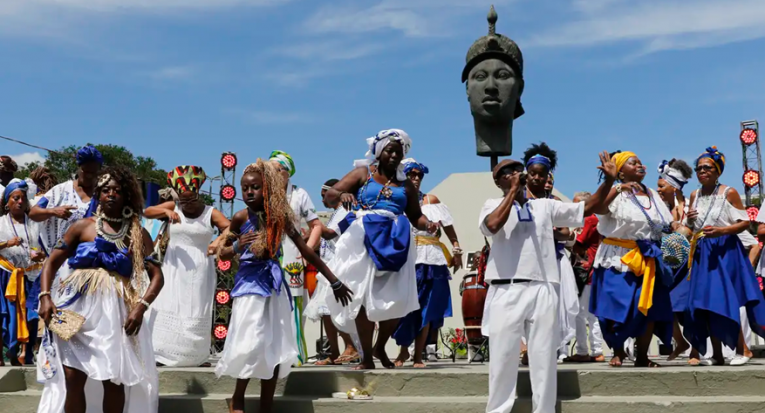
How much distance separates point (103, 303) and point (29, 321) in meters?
3.43

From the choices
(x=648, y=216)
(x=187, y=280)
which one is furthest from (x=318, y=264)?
(x=648, y=216)

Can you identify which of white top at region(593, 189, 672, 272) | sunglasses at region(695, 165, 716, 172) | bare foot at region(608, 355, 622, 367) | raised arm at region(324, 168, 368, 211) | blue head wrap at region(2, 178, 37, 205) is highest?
blue head wrap at region(2, 178, 37, 205)

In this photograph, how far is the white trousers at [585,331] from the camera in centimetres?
921

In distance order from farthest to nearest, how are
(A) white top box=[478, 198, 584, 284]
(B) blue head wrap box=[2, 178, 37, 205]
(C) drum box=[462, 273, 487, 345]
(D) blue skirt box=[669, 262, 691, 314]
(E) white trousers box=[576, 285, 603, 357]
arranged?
(C) drum box=[462, 273, 487, 345], (E) white trousers box=[576, 285, 603, 357], (B) blue head wrap box=[2, 178, 37, 205], (D) blue skirt box=[669, 262, 691, 314], (A) white top box=[478, 198, 584, 284]

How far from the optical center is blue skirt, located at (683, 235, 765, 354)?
25.1ft

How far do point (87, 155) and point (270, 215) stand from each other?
225 cm

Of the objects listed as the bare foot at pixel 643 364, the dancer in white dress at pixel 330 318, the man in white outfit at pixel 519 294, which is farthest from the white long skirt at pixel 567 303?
the man in white outfit at pixel 519 294

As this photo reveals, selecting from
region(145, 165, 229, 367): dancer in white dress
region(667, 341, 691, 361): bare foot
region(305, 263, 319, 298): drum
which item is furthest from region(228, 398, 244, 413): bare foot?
region(667, 341, 691, 361): bare foot

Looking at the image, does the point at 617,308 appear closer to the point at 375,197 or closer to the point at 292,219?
the point at 375,197

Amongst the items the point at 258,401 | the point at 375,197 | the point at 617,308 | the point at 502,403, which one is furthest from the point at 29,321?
the point at 617,308

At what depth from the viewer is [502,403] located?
20.0 feet

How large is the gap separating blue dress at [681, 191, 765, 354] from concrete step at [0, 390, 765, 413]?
132cm

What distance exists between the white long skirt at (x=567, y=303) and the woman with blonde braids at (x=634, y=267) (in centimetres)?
107

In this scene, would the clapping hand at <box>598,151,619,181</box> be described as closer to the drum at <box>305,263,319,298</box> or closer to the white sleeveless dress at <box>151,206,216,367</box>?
the white sleeveless dress at <box>151,206,216,367</box>
